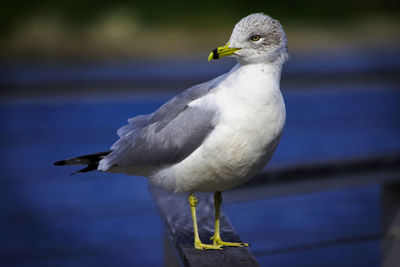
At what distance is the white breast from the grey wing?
2 cm

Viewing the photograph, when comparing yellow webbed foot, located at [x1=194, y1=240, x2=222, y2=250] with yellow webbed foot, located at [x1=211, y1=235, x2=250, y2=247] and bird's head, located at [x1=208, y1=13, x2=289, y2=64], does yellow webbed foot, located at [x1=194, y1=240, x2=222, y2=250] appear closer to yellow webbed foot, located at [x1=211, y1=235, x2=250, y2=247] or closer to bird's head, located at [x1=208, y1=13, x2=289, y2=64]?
yellow webbed foot, located at [x1=211, y1=235, x2=250, y2=247]

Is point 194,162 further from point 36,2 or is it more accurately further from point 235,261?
point 36,2

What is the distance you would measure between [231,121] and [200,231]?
0.38 meters

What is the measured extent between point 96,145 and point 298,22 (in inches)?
389

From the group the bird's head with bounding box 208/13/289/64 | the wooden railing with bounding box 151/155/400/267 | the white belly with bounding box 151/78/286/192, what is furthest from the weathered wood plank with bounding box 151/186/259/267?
the bird's head with bounding box 208/13/289/64

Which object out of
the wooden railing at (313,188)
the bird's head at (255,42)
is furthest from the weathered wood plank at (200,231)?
the bird's head at (255,42)

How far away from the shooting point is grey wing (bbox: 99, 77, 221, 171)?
3.74 ft

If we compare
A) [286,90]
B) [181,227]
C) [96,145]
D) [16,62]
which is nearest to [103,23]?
[16,62]

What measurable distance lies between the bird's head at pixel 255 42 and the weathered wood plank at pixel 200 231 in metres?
0.41

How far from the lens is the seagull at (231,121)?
42.5 inches

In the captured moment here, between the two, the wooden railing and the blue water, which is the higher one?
the wooden railing

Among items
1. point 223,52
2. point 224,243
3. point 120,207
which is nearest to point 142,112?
point 120,207

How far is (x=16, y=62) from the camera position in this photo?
1046 cm

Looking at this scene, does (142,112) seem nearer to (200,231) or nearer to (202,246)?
(200,231)
